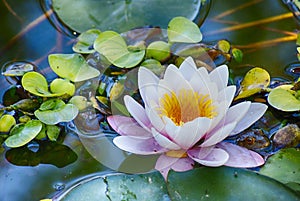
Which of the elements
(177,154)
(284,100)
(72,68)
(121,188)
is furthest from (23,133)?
(284,100)

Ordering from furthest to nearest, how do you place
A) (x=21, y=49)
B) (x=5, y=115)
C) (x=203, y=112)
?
(x=21, y=49) → (x=5, y=115) → (x=203, y=112)

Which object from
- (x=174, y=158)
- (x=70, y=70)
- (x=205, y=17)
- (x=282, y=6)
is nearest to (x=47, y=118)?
(x=70, y=70)

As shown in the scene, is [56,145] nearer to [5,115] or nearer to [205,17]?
[5,115]

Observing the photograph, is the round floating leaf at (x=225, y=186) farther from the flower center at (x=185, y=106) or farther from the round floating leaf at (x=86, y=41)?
the round floating leaf at (x=86, y=41)

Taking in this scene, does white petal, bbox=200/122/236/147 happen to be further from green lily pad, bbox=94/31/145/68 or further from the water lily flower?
green lily pad, bbox=94/31/145/68

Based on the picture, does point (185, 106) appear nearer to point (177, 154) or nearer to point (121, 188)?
point (177, 154)

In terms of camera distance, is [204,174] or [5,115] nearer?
[204,174]

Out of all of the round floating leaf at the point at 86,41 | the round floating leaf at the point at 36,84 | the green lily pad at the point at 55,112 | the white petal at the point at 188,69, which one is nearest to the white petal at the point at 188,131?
the white petal at the point at 188,69
